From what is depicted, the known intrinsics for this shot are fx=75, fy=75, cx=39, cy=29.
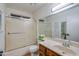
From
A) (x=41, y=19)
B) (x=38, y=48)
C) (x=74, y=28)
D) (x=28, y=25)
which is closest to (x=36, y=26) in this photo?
(x=41, y=19)

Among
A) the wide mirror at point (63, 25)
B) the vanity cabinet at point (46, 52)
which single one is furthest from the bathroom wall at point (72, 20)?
the vanity cabinet at point (46, 52)

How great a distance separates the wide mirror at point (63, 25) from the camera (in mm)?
1464

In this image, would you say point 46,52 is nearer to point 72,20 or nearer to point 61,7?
point 72,20

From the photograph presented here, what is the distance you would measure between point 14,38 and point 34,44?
1.88ft

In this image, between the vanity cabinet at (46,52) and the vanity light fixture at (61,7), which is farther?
the vanity light fixture at (61,7)

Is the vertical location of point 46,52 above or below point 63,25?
below

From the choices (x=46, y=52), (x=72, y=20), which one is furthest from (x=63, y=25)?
(x=46, y=52)

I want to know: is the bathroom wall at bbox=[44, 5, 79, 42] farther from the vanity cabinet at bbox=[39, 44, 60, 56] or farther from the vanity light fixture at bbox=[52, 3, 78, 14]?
the vanity cabinet at bbox=[39, 44, 60, 56]

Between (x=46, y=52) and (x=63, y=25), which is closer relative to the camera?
(x=46, y=52)

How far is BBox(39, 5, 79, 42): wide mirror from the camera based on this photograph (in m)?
1.46

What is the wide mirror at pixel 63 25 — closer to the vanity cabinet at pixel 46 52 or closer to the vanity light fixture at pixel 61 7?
the vanity light fixture at pixel 61 7

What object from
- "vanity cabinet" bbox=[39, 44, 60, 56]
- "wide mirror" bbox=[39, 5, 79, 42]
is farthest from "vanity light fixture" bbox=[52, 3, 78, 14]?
"vanity cabinet" bbox=[39, 44, 60, 56]

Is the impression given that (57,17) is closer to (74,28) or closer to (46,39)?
(74,28)

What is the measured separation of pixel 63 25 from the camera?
173 centimetres
